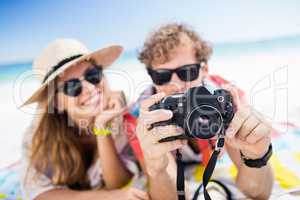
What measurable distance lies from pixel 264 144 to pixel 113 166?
1.83ft

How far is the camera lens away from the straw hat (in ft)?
1.82

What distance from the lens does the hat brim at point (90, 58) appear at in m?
1.11

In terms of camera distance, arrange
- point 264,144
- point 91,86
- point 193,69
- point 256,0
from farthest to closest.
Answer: point 256,0, point 91,86, point 193,69, point 264,144

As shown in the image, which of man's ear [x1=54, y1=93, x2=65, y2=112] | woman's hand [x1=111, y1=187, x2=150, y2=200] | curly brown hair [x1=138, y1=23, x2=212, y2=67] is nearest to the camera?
woman's hand [x1=111, y1=187, x2=150, y2=200]

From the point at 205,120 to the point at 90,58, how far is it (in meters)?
0.64

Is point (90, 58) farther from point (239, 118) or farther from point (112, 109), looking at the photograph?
point (239, 118)

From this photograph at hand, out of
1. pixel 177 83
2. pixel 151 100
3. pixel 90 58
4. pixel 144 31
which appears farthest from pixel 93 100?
pixel 144 31

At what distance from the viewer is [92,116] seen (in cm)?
118

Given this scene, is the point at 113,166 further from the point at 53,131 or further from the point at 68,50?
the point at 68,50

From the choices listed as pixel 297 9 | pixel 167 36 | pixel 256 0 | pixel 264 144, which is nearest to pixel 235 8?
pixel 256 0

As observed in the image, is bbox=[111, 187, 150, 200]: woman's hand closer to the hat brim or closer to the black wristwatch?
the black wristwatch

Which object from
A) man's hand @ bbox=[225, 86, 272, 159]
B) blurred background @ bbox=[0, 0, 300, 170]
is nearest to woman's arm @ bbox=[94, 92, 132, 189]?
man's hand @ bbox=[225, 86, 272, 159]

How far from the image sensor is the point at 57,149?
1.21 meters

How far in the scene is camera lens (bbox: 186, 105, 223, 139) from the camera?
69 cm
